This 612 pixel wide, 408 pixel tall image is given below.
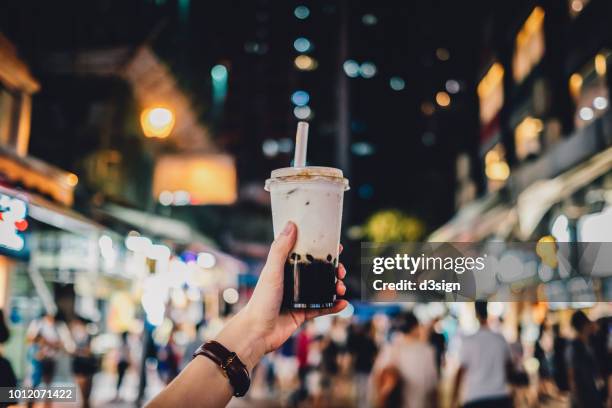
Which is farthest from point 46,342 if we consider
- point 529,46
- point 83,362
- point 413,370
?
point 529,46

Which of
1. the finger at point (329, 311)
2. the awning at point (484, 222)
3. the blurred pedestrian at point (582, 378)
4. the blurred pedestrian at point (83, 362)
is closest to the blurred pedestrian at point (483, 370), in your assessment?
the blurred pedestrian at point (582, 378)

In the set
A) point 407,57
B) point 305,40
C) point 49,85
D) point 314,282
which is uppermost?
point 305,40

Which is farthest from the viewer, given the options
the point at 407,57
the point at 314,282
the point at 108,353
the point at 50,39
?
the point at 407,57

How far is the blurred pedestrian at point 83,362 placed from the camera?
10.0 metres

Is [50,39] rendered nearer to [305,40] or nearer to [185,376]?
[185,376]

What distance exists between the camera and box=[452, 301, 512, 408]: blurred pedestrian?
6.21 m

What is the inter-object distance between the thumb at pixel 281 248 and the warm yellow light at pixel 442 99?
114 ft

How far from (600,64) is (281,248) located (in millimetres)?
13992

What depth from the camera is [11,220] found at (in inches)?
301

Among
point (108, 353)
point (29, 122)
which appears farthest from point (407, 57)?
point (29, 122)

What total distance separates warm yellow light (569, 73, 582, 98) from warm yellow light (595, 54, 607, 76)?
1.51 meters

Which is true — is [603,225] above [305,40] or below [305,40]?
below

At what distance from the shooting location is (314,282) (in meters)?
1.89

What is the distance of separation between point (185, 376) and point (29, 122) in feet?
→ 37.1
